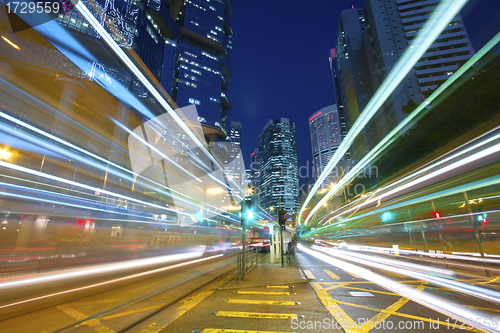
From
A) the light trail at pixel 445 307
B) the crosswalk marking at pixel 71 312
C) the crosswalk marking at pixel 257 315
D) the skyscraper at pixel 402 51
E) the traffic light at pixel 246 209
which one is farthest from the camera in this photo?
the skyscraper at pixel 402 51

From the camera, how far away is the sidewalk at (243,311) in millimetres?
4398

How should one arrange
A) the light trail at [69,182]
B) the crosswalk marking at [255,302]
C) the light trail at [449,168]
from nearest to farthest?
the crosswalk marking at [255,302]
the light trail at [69,182]
the light trail at [449,168]

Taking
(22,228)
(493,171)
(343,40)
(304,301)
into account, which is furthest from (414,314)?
(343,40)

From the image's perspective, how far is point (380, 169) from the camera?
3062 centimetres

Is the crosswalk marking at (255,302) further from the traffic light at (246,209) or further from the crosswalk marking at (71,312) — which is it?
the traffic light at (246,209)

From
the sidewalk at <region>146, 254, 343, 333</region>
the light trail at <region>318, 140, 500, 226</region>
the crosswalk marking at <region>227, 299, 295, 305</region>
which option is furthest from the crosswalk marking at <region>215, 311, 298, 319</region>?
the light trail at <region>318, 140, 500, 226</region>

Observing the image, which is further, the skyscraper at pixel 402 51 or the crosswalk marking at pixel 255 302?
the skyscraper at pixel 402 51

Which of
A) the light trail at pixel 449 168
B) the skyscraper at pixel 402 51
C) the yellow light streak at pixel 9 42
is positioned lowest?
the light trail at pixel 449 168

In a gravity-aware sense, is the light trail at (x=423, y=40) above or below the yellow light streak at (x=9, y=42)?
below

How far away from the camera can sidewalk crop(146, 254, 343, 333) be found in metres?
4.40

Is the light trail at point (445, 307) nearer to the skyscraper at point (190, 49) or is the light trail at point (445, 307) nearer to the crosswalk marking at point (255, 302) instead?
the crosswalk marking at point (255, 302)

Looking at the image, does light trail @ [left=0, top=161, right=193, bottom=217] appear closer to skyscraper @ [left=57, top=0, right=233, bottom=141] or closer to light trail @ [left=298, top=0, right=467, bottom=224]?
light trail @ [left=298, top=0, right=467, bottom=224]

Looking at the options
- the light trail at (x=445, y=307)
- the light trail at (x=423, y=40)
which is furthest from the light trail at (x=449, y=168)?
the light trail at (x=445, y=307)

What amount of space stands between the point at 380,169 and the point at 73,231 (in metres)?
34.6
